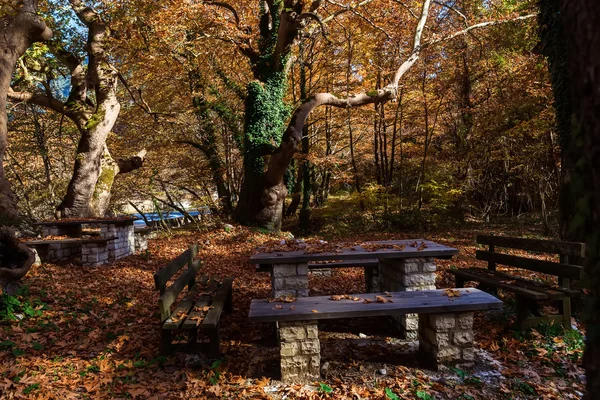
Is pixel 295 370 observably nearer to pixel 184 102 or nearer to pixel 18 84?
pixel 18 84

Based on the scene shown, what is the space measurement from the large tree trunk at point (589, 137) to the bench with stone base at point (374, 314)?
8.28ft

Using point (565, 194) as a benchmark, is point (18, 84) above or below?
above

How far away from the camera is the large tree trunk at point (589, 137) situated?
1124 mm

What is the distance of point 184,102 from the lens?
53.2ft

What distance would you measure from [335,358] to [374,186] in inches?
417

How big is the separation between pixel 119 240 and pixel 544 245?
8411 mm

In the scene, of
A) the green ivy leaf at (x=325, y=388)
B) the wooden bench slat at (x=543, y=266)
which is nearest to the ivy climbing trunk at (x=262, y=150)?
the wooden bench slat at (x=543, y=266)

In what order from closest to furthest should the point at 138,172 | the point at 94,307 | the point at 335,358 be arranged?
the point at 335,358, the point at 94,307, the point at 138,172

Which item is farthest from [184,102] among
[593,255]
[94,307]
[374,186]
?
[593,255]

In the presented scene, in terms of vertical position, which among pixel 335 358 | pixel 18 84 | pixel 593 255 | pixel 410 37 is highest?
pixel 410 37

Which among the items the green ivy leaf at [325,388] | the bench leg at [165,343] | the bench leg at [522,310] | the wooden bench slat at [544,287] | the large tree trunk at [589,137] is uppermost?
the large tree trunk at [589,137]

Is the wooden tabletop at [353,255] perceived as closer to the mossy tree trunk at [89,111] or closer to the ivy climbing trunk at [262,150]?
the ivy climbing trunk at [262,150]

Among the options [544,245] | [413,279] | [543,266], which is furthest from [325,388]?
[544,245]

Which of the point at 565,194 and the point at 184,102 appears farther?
the point at 184,102
